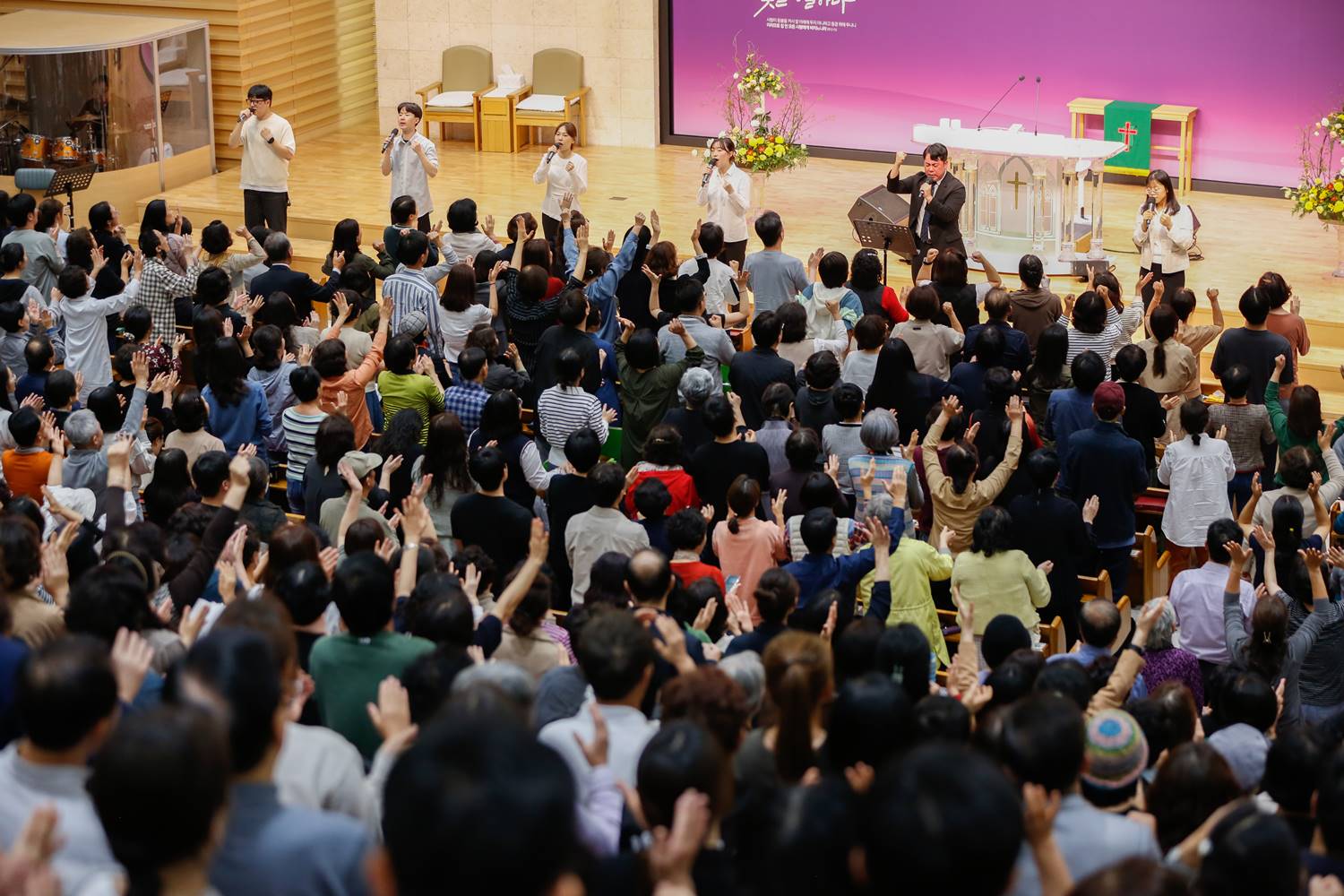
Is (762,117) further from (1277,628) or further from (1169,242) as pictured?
(1277,628)

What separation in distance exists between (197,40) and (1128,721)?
13.0 meters

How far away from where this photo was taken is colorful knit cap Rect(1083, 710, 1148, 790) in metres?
4.03

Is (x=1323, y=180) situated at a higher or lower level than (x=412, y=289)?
higher

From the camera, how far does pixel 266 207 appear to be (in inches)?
480

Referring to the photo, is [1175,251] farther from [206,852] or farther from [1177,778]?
[206,852]

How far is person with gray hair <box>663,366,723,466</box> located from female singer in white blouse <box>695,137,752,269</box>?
3.60m

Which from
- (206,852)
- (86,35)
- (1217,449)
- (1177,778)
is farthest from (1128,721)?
(86,35)

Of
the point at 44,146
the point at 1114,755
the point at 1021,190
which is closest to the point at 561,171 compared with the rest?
the point at 1021,190

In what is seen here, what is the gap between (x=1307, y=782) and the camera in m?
4.03

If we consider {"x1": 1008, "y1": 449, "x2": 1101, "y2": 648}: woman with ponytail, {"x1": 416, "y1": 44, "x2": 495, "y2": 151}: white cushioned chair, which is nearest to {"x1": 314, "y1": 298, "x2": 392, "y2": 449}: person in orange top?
{"x1": 1008, "y1": 449, "x2": 1101, "y2": 648}: woman with ponytail

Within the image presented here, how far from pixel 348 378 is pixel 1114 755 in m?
4.69

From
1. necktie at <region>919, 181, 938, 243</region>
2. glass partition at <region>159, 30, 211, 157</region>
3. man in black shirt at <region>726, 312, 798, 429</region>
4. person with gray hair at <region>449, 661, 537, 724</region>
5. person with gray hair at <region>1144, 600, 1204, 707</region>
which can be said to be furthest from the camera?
glass partition at <region>159, 30, 211, 157</region>

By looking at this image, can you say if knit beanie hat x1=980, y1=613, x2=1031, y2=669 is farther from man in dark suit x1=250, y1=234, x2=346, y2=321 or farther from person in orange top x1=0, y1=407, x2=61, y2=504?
man in dark suit x1=250, y1=234, x2=346, y2=321

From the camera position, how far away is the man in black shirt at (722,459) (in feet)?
22.7
